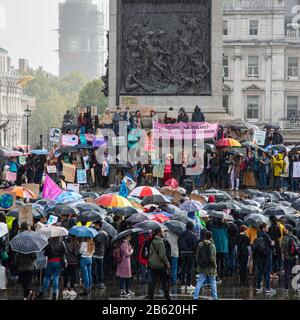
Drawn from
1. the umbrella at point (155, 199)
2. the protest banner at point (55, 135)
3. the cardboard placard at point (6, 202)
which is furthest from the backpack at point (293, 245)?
the protest banner at point (55, 135)

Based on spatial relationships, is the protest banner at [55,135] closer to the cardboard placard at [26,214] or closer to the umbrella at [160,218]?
the umbrella at [160,218]

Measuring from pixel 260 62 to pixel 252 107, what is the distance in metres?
3.52

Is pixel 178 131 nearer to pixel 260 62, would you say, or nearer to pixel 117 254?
pixel 117 254

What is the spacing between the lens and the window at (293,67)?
10094 cm

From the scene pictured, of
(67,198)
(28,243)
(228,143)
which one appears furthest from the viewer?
(228,143)

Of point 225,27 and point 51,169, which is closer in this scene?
point 51,169

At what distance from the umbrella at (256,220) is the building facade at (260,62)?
72305mm

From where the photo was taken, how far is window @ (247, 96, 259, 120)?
9907 cm

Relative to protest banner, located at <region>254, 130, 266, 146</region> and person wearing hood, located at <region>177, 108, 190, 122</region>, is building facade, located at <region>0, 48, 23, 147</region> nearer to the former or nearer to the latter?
person wearing hood, located at <region>177, 108, 190, 122</region>

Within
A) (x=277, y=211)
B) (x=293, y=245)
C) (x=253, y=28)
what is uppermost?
(x=253, y=28)

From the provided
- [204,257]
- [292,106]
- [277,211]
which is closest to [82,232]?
[204,257]

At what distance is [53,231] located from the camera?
23.6 meters
